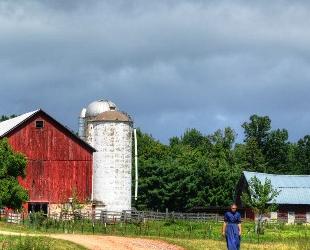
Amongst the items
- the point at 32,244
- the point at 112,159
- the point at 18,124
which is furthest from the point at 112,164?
the point at 32,244

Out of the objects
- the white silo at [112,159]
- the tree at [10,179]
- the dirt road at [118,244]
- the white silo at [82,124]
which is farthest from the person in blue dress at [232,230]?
the white silo at [82,124]

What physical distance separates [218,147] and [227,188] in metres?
25.5

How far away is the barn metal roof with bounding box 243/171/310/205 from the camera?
245ft

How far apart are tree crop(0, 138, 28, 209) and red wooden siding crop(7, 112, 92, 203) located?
12817 millimetres

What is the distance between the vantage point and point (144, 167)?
81.9 meters

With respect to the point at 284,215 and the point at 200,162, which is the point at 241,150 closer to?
the point at 200,162

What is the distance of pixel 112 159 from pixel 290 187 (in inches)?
758

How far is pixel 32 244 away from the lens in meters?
24.0

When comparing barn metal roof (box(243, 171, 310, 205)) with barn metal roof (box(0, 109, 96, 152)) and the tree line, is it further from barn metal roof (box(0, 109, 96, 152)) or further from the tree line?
barn metal roof (box(0, 109, 96, 152))

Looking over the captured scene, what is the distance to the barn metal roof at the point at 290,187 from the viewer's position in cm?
7456

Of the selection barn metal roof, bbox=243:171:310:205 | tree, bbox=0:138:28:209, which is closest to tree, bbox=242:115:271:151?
barn metal roof, bbox=243:171:310:205

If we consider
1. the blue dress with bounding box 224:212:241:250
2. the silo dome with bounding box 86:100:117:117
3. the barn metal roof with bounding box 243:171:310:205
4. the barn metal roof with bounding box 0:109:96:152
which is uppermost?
the silo dome with bounding box 86:100:117:117

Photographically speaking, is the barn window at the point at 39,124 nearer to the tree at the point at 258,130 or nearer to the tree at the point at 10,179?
the tree at the point at 10,179

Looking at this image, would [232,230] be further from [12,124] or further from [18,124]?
[12,124]
